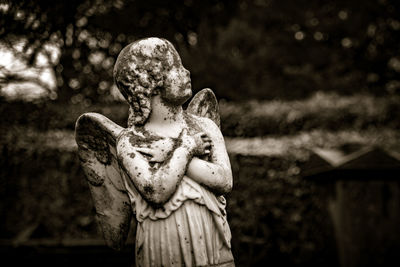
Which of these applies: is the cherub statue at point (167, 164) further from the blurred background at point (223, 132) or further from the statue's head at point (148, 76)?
the blurred background at point (223, 132)

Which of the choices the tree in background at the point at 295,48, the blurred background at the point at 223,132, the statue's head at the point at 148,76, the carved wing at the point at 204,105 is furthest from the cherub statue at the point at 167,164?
the tree in background at the point at 295,48

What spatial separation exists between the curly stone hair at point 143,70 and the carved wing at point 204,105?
0.49m

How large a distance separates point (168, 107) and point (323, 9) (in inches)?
476

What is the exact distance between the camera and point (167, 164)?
2.44 metres

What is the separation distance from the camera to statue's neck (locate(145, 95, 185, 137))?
262 centimetres

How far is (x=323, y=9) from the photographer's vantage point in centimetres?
1352

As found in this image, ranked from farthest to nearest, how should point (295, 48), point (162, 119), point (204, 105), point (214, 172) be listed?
point (295, 48) < point (204, 105) < point (162, 119) < point (214, 172)

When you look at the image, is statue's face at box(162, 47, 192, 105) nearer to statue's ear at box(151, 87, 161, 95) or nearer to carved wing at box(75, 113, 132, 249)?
statue's ear at box(151, 87, 161, 95)

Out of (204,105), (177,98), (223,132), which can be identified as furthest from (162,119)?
(223,132)

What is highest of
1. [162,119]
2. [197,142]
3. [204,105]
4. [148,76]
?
[148,76]

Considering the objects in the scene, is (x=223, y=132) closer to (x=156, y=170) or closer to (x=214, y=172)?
(x=214, y=172)

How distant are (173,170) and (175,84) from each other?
513mm

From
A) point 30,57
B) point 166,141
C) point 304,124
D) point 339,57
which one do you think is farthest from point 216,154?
point 339,57

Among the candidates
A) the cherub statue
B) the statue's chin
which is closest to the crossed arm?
the cherub statue
